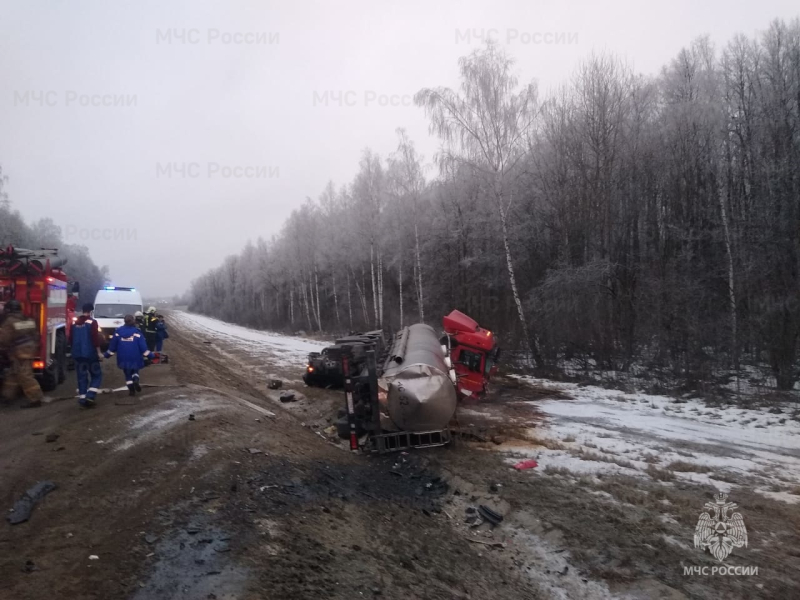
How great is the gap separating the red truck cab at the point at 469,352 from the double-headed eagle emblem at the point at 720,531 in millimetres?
6900

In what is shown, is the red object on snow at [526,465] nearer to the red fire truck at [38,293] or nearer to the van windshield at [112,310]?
the red fire truck at [38,293]

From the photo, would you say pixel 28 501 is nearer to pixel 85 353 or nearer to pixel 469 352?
pixel 85 353

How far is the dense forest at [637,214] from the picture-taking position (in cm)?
1709

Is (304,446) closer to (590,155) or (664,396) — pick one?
Answer: (664,396)

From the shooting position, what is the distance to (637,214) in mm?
24109

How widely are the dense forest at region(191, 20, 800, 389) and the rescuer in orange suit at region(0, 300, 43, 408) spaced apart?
15393mm

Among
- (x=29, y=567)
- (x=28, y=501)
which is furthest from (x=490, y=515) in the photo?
(x=28, y=501)

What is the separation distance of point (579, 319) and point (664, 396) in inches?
205

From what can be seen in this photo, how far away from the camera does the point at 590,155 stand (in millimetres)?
22266

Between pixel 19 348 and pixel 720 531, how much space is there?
11533mm

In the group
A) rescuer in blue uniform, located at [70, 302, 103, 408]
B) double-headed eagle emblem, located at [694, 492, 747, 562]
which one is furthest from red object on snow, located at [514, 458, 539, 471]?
rescuer in blue uniform, located at [70, 302, 103, 408]

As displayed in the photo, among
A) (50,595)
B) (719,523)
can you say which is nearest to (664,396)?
(719,523)

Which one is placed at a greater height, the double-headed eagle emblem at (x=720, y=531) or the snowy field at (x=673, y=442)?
the double-headed eagle emblem at (x=720, y=531)

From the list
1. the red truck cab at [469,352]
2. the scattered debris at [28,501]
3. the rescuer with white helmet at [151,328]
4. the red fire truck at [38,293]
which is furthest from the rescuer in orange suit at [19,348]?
the red truck cab at [469,352]
